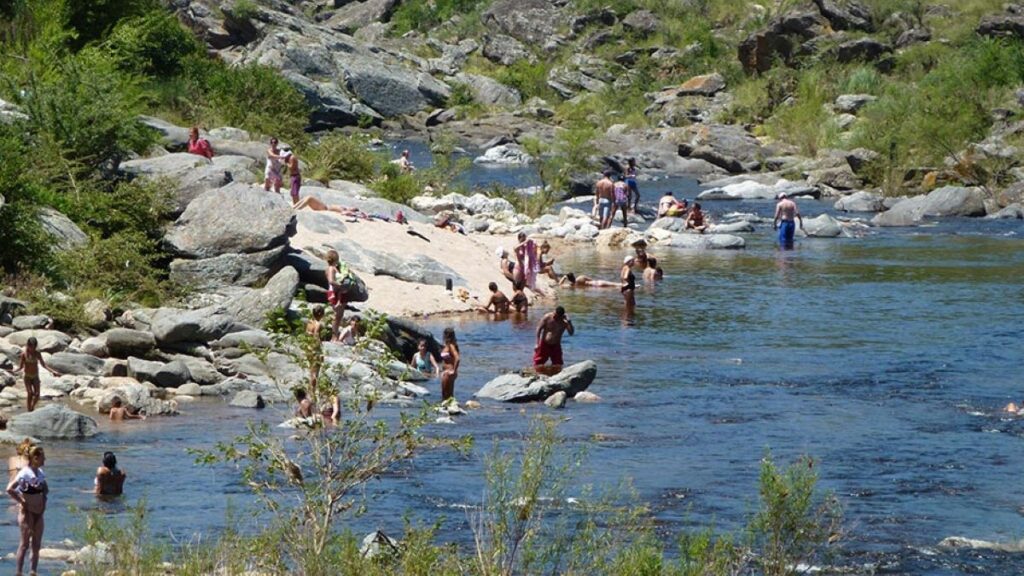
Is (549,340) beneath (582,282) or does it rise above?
beneath

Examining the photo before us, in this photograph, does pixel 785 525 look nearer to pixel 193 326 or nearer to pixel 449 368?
pixel 449 368

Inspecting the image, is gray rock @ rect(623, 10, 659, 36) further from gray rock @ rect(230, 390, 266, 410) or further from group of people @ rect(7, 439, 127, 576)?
group of people @ rect(7, 439, 127, 576)

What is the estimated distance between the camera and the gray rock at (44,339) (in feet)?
66.5

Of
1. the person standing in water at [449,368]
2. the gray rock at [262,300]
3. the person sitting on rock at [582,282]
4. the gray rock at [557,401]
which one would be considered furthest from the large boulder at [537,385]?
the person sitting on rock at [582,282]

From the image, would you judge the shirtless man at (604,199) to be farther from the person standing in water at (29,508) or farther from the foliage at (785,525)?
the foliage at (785,525)

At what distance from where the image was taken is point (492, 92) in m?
81.6

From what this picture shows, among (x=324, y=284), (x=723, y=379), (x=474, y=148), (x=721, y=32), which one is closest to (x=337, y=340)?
(x=324, y=284)

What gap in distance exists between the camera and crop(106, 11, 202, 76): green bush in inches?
1615

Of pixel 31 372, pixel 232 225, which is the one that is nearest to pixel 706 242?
pixel 232 225

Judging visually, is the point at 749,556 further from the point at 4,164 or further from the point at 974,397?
the point at 4,164

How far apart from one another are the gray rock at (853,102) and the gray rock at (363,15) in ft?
139

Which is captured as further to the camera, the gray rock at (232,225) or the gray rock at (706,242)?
the gray rock at (706,242)

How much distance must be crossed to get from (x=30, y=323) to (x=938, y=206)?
99.4ft

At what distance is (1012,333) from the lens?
25969 millimetres
